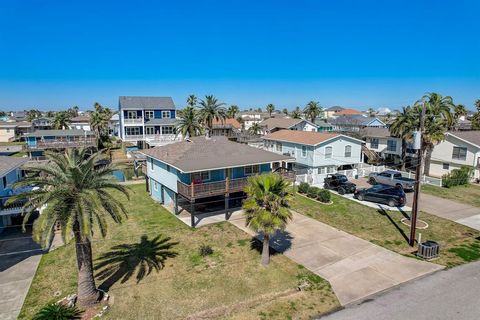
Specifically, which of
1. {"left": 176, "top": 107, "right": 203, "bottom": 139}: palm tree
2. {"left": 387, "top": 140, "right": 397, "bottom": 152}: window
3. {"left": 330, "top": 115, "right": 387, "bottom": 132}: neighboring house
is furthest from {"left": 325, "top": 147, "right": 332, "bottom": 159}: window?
{"left": 330, "top": 115, "right": 387, "bottom": 132}: neighboring house

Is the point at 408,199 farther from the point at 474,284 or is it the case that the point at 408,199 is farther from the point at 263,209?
the point at 263,209

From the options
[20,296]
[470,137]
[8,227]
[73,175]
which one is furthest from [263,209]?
[470,137]

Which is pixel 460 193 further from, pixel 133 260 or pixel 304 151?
pixel 133 260

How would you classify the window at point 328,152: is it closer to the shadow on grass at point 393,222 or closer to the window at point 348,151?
the window at point 348,151

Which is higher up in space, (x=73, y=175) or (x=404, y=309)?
(x=73, y=175)

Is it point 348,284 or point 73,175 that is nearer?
point 73,175

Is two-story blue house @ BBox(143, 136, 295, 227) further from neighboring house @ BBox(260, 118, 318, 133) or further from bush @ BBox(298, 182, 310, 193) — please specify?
neighboring house @ BBox(260, 118, 318, 133)

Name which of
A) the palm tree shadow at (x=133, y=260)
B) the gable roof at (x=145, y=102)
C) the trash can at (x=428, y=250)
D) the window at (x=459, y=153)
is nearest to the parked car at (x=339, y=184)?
the trash can at (x=428, y=250)
